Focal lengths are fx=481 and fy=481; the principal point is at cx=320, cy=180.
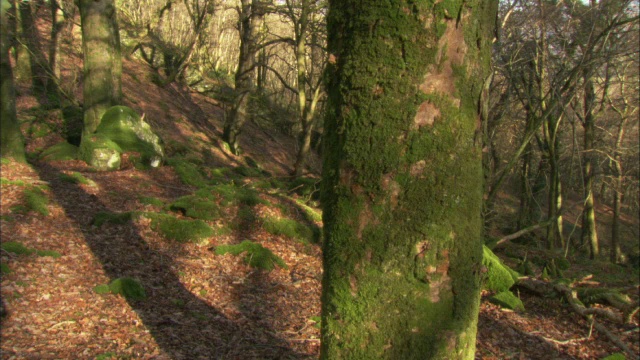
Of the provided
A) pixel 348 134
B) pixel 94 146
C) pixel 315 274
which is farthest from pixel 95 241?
pixel 348 134

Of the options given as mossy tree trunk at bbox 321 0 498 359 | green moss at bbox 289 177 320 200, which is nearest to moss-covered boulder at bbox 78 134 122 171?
green moss at bbox 289 177 320 200

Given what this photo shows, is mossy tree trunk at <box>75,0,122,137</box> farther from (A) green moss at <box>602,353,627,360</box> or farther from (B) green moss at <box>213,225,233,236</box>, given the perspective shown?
(A) green moss at <box>602,353,627,360</box>

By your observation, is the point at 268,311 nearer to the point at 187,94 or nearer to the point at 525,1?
the point at 525,1

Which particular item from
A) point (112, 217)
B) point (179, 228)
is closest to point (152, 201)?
point (112, 217)

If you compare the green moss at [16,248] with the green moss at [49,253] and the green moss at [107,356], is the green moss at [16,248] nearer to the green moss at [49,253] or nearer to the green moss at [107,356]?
the green moss at [49,253]

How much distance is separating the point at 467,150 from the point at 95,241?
246 inches

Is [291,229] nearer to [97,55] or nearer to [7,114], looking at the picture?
[7,114]

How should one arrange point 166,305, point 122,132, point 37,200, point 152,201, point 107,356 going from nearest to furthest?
point 107,356 → point 166,305 → point 37,200 → point 152,201 → point 122,132

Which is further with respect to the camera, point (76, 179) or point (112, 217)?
point (76, 179)

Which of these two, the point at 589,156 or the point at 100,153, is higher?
the point at 589,156

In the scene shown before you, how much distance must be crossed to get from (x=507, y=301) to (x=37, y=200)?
7.45m

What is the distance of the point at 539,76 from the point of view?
1230 cm

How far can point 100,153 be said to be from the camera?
10414 millimetres

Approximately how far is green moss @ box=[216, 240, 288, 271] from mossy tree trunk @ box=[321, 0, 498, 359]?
17.0 ft
